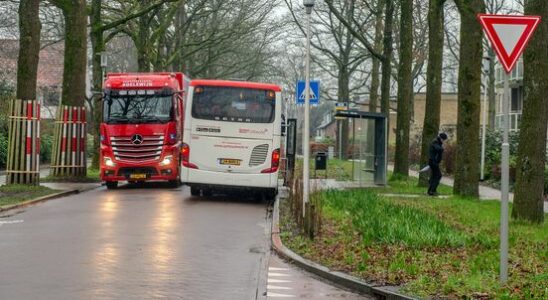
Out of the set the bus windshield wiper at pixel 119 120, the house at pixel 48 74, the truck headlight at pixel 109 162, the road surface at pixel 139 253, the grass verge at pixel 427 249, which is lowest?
the road surface at pixel 139 253

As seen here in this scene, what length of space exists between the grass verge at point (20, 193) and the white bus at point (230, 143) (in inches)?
147

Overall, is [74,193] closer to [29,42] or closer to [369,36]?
[29,42]

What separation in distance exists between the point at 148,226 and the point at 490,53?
131 feet

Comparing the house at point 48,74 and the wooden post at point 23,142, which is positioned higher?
the house at point 48,74

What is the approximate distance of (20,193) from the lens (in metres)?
21.2

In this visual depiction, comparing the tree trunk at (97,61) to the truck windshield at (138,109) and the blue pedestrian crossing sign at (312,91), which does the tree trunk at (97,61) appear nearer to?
the truck windshield at (138,109)

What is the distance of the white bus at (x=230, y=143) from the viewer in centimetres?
2150

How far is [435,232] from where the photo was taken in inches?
527

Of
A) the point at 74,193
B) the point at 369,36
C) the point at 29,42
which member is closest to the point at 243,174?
the point at 74,193

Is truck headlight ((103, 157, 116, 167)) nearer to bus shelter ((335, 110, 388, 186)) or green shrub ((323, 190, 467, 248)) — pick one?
bus shelter ((335, 110, 388, 186))

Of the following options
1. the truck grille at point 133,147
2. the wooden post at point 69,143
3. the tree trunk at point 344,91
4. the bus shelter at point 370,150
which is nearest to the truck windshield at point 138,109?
the truck grille at point 133,147

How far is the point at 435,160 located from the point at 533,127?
869cm

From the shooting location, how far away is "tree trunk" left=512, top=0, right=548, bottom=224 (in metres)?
14.8

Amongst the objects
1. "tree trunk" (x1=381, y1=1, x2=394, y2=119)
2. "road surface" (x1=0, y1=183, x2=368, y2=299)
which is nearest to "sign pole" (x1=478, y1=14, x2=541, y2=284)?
"road surface" (x1=0, y1=183, x2=368, y2=299)
